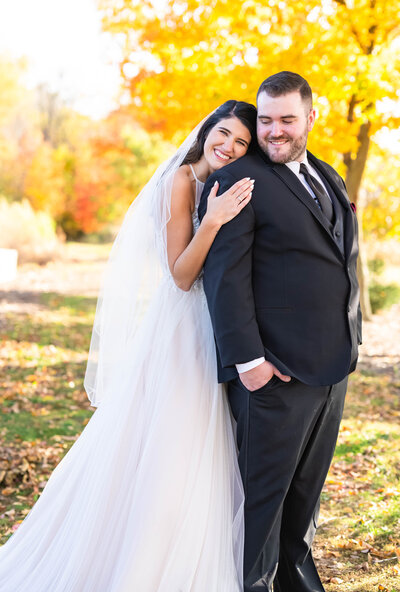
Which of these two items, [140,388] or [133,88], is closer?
[140,388]

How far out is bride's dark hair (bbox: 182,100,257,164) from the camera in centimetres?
298

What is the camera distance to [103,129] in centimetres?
2984

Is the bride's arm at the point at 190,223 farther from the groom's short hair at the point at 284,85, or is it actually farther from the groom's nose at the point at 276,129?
the groom's short hair at the point at 284,85

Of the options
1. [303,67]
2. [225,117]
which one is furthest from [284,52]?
[225,117]

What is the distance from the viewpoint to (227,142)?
2.95 m

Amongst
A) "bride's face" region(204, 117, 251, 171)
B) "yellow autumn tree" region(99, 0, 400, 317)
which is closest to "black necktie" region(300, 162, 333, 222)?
"bride's face" region(204, 117, 251, 171)

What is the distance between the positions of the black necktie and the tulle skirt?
696 mm

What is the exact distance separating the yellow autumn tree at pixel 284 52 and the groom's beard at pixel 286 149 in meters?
4.90

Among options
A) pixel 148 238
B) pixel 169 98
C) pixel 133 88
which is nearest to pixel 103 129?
pixel 133 88

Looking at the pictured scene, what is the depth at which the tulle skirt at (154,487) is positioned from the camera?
9.29ft

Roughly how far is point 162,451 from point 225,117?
1.52 m

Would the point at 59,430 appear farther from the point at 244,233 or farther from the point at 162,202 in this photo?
the point at 244,233

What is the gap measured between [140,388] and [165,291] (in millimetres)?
472

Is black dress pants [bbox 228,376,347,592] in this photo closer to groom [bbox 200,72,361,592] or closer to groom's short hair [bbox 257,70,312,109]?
groom [bbox 200,72,361,592]
